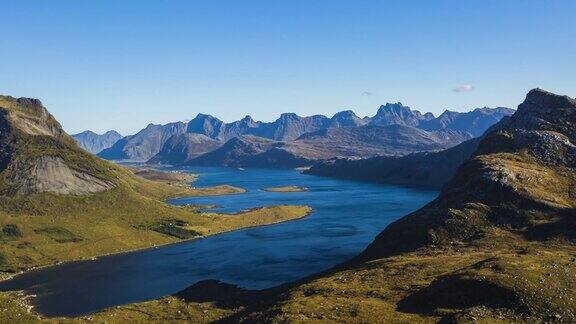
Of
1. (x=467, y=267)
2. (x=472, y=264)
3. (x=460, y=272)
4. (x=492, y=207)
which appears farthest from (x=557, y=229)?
(x=460, y=272)

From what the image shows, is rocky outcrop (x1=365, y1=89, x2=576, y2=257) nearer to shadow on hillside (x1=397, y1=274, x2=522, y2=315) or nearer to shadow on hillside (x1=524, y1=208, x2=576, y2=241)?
shadow on hillside (x1=524, y1=208, x2=576, y2=241)

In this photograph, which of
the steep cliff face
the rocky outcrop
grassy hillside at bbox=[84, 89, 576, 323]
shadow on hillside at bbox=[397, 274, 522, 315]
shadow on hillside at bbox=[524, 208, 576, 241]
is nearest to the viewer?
shadow on hillside at bbox=[397, 274, 522, 315]

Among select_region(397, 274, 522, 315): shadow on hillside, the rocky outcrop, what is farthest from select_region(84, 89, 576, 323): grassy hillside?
the rocky outcrop

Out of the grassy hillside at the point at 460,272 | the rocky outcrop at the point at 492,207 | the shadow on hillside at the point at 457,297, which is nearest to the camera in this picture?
the shadow on hillside at the point at 457,297

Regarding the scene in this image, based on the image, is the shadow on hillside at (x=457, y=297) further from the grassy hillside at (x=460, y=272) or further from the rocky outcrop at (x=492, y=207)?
the rocky outcrop at (x=492, y=207)

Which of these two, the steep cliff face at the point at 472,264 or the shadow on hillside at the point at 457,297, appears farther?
the steep cliff face at the point at 472,264

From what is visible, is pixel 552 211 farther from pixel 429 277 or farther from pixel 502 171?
pixel 429 277

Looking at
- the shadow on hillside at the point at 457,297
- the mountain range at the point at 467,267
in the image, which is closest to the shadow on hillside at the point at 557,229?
the mountain range at the point at 467,267

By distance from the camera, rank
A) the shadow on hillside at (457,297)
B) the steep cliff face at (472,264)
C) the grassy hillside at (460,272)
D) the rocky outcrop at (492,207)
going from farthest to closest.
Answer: the rocky outcrop at (492,207) → the grassy hillside at (460,272) → the steep cliff face at (472,264) → the shadow on hillside at (457,297)

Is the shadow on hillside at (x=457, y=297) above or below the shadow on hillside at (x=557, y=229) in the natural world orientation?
below

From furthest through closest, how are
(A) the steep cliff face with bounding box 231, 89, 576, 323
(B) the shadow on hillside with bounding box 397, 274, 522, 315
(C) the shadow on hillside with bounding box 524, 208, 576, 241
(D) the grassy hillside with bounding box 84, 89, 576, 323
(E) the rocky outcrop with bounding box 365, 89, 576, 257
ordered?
(E) the rocky outcrop with bounding box 365, 89, 576, 257
(C) the shadow on hillside with bounding box 524, 208, 576, 241
(D) the grassy hillside with bounding box 84, 89, 576, 323
(A) the steep cliff face with bounding box 231, 89, 576, 323
(B) the shadow on hillside with bounding box 397, 274, 522, 315

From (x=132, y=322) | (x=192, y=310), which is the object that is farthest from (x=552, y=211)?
(x=132, y=322)
